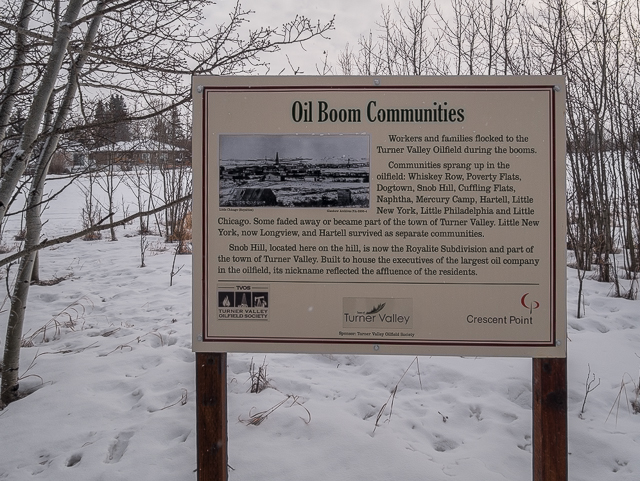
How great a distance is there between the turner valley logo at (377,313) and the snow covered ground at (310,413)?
1.07 meters

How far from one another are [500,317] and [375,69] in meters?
8.70

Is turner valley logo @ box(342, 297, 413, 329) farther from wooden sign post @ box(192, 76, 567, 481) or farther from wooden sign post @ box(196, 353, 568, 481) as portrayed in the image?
wooden sign post @ box(196, 353, 568, 481)

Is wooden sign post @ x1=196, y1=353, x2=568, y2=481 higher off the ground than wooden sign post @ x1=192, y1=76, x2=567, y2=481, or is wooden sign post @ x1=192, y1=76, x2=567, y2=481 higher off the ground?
wooden sign post @ x1=192, y1=76, x2=567, y2=481

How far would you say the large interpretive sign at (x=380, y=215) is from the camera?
5.83 feet

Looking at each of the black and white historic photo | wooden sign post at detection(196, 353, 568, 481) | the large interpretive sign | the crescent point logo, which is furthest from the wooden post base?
the crescent point logo

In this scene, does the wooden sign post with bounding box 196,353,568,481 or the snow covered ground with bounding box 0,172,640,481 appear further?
the snow covered ground with bounding box 0,172,640,481

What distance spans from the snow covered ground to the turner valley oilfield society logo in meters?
1.10

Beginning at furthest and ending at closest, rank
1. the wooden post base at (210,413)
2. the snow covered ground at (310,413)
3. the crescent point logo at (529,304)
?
1. the snow covered ground at (310,413)
2. the wooden post base at (210,413)
3. the crescent point logo at (529,304)

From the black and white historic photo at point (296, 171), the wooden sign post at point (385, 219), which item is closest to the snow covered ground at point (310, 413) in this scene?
the wooden sign post at point (385, 219)

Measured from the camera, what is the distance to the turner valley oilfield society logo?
1.81 m

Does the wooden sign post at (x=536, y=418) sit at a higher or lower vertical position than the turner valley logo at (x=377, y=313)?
lower

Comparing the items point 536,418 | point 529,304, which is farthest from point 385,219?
point 536,418

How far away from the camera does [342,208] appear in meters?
1.80

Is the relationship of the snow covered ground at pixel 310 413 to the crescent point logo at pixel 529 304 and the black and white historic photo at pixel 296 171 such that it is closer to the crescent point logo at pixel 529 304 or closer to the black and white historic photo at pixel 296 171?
the crescent point logo at pixel 529 304
